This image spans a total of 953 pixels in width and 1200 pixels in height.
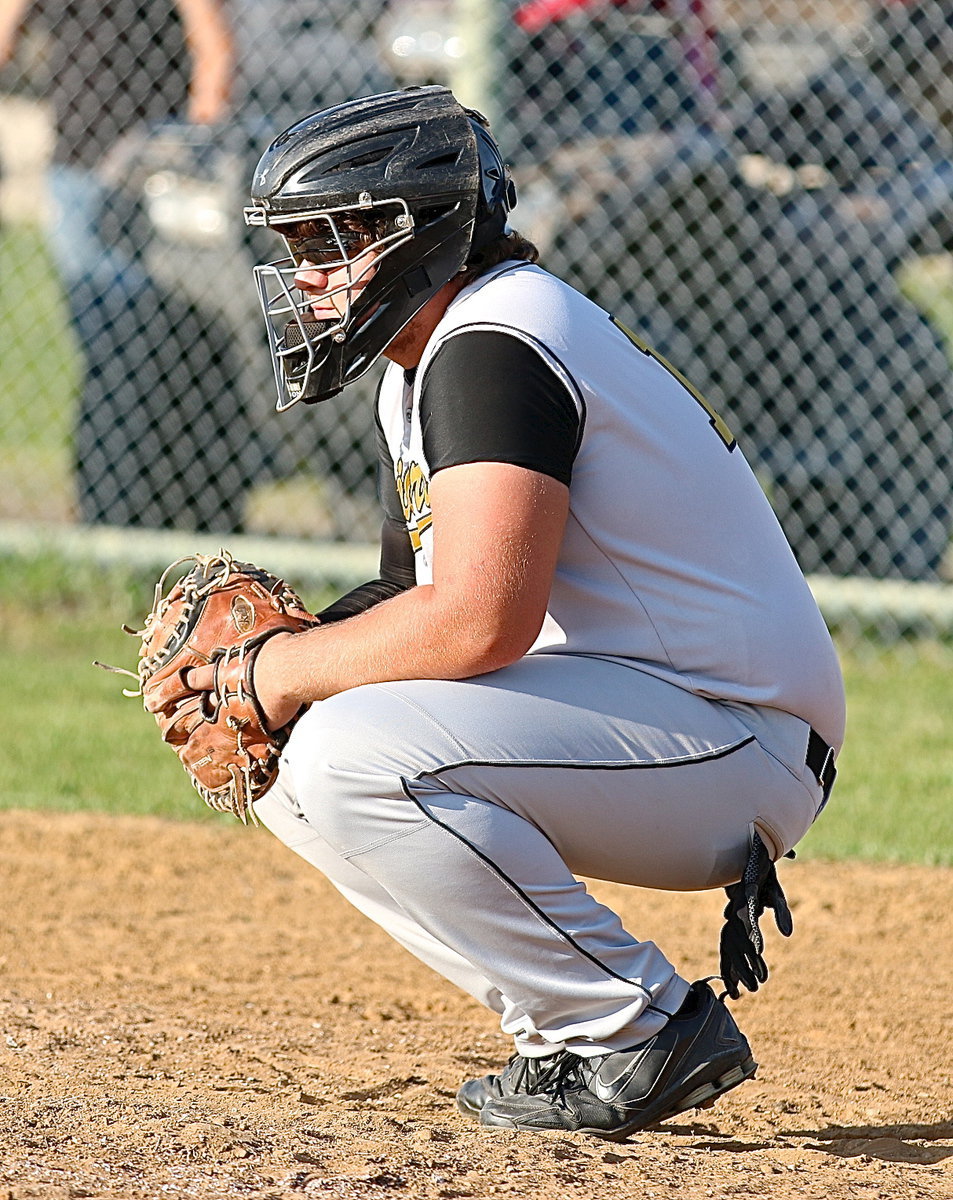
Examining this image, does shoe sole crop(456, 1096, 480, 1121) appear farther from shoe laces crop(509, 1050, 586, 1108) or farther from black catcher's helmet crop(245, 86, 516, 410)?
black catcher's helmet crop(245, 86, 516, 410)

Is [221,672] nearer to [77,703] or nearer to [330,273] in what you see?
[330,273]

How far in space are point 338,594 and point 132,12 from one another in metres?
2.60

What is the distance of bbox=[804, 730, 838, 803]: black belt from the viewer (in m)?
2.76

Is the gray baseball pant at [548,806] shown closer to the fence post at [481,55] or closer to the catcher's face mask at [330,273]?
the catcher's face mask at [330,273]

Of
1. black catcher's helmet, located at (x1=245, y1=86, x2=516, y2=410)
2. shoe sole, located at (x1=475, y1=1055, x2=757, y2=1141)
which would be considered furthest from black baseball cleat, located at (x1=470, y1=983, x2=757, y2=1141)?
black catcher's helmet, located at (x1=245, y1=86, x2=516, y2=410)

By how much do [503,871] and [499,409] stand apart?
683 mm

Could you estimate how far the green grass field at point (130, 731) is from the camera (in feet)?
15.9

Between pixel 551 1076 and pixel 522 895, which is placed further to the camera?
pixel 551 1076

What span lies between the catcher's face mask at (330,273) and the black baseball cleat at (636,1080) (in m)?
1.18

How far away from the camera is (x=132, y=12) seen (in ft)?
22.7

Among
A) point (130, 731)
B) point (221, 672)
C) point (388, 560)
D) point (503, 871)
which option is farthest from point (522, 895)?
point (130, 731)

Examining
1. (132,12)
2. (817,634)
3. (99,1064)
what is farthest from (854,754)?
(132,12)

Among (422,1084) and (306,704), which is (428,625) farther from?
(422,1084)

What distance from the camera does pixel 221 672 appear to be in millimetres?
2658
